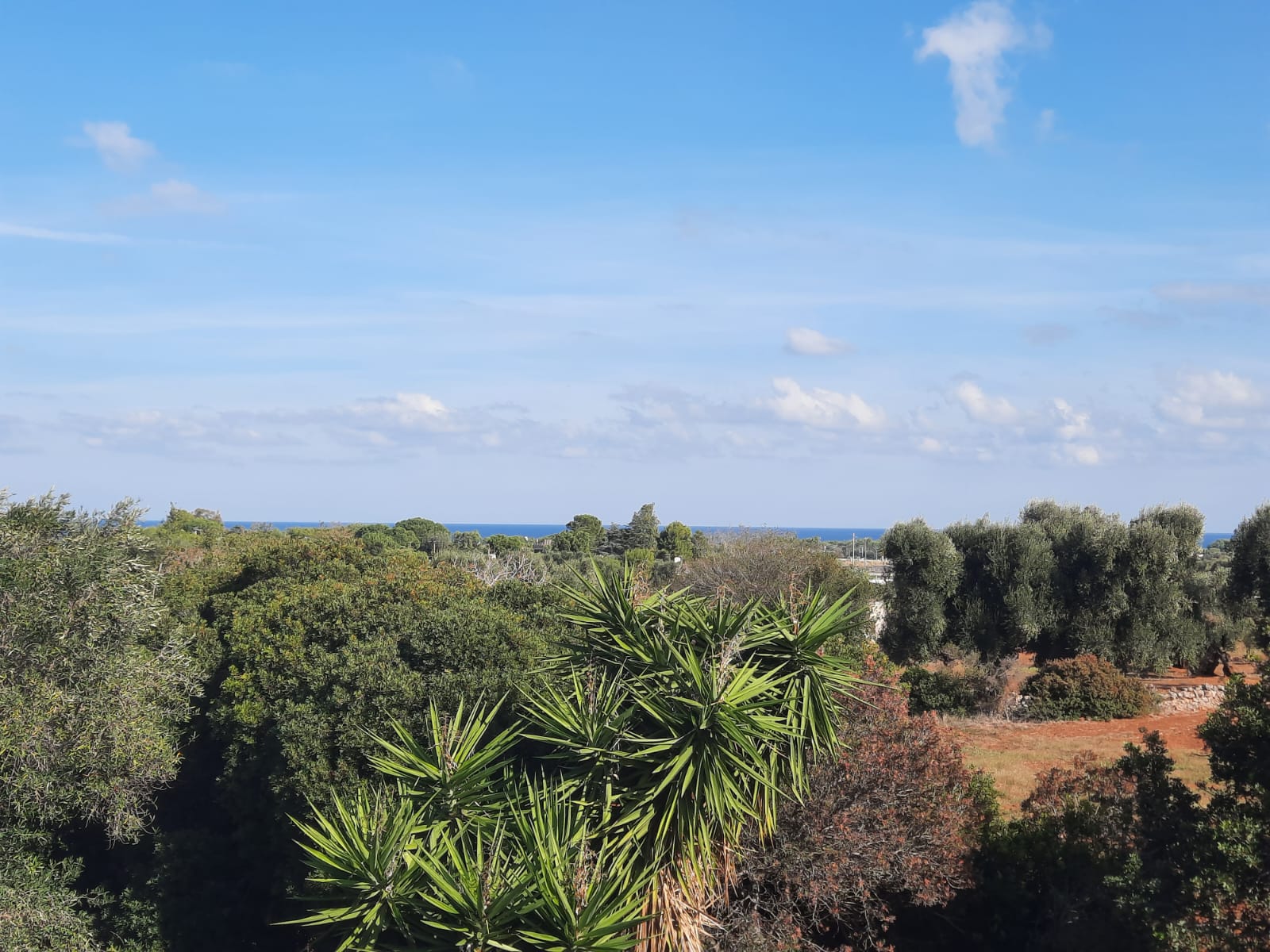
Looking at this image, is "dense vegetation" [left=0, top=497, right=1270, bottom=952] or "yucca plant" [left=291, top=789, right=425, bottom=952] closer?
"yucca plant" [left=291, top=789, right=425, bottom=952]

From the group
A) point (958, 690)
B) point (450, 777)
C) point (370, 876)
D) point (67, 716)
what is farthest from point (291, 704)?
point (958, 690)

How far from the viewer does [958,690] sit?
2505 cm

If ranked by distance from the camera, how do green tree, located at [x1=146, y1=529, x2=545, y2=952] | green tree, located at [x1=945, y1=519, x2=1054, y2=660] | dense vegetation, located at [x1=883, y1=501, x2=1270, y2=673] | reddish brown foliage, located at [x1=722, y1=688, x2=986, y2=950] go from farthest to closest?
1. green tree, located at [x1=945, y1=519, x2=1054, y2=660]
2. dense vegetation, located at [x1=883, y1=501, x2=1270, y2=673]
3. green tree, located at [x1=146, y1=529, x2=545, y2=952]
4. reddish brown foliage, located at [x1=722, y1=688, x2=986, y2=950]

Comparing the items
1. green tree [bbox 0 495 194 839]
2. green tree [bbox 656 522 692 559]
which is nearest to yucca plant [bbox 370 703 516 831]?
green tree [bbox 0 495 194 839]

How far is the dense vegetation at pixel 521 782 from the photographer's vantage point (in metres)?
7.77

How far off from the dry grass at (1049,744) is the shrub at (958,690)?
120 cm

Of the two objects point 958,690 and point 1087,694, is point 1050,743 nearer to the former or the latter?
point 1087,694

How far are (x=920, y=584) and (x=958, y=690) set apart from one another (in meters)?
4.52

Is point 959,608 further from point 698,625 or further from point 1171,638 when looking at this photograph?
point 698,625

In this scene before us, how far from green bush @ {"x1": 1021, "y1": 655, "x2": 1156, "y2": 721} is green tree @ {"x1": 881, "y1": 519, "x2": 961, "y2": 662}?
435cm

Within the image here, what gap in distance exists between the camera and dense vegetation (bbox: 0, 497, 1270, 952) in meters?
7.77

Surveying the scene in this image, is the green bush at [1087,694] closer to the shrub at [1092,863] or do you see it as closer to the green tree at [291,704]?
the shrub at [1092,863]

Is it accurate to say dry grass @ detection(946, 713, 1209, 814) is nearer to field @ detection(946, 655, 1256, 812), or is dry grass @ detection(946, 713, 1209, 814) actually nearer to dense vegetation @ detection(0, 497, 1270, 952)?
field @ detection(946, 655, 1256, 812)

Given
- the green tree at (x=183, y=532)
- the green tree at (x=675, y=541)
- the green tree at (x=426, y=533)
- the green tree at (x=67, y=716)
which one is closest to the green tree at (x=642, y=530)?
the green tree at (x=675, y=541)
